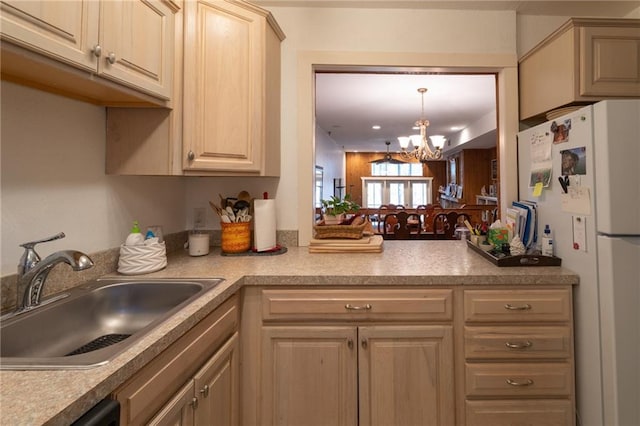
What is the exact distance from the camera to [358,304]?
1.30 meters

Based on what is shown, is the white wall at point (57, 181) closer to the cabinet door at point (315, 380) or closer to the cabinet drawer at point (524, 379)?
the cabinet door at point (315, 380)

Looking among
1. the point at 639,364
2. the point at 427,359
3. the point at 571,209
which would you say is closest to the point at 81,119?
the point at 427,359

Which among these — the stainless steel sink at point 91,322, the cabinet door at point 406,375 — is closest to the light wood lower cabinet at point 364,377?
the cabinet door at point 406,375

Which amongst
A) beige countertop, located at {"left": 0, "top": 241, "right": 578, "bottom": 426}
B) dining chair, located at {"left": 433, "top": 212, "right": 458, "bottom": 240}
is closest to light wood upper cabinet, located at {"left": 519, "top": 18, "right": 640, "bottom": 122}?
beige countertop, located at {"left": 0, "top": 241, "right": 578, "bottom": 426}

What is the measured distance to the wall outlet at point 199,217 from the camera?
196 centimetres

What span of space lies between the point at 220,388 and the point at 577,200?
5.12ft

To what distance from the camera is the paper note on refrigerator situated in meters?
1.20

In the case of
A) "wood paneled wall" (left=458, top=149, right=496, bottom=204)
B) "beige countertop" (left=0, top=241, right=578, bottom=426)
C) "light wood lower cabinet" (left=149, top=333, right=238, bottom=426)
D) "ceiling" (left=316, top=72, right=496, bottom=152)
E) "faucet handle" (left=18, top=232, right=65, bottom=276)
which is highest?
"ceiling" (left=316, top=72, right=496, bottom=152)

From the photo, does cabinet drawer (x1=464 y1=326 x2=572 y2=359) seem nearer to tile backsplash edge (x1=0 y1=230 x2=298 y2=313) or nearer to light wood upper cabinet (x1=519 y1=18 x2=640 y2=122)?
light wood upper cabinet (x1=519 y1=18 x2=640 y2=122)

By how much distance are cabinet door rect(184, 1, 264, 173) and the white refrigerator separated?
4.52ft

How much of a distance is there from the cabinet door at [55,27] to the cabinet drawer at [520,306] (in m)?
1.62

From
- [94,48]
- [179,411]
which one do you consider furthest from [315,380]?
[94,48]

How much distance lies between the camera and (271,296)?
132 cm

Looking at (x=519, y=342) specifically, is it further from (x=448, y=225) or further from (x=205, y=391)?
(x=448, y=225)
